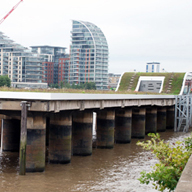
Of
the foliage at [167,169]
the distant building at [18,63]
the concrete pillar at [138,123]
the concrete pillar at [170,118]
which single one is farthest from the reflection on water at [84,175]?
the distant building at [18,63]

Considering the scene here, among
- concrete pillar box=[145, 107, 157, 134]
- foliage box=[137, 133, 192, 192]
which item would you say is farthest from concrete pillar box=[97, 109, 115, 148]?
foliage box=[137, 133, 192, 192]

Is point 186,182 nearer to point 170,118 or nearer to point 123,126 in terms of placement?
point 123,126

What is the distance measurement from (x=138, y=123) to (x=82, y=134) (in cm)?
1693

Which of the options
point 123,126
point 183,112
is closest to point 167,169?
point 123,126

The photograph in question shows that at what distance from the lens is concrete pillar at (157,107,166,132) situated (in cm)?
5922

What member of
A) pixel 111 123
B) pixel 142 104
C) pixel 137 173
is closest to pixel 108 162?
pixel 137 173

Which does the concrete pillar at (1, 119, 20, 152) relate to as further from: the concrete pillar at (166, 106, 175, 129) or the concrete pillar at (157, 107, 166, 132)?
the concrete pillar at (166, 106, 175, 129)

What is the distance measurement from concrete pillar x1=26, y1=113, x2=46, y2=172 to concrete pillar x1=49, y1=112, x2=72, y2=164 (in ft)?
11.6

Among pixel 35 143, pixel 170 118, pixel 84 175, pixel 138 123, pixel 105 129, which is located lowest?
pixel 84 175

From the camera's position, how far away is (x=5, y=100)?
25828mm

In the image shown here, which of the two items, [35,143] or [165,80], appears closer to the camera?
[35,143]

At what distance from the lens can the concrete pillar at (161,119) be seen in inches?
2331

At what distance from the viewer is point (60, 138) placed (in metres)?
29.3

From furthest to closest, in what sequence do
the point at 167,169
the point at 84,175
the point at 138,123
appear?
the point at 138,123, the point at 84,175, the point at 167,169
